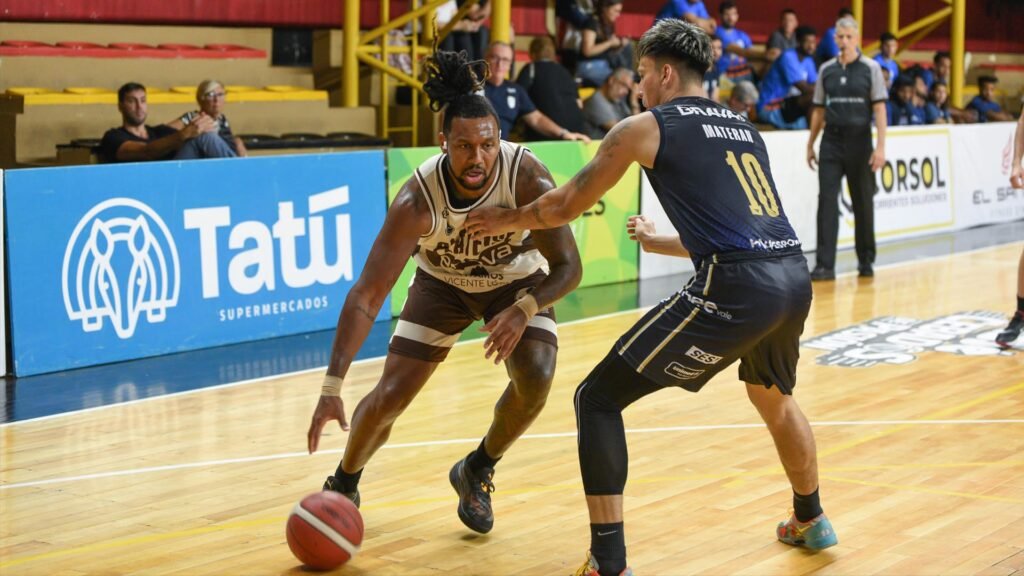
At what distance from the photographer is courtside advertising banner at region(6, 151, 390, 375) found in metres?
8.49

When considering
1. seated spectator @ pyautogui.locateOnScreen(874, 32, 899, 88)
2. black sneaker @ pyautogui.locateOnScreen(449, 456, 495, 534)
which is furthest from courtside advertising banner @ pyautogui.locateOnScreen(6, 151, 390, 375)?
seated spectator @ pyautogui.locateOnScreen(874, 32, 899, 88)

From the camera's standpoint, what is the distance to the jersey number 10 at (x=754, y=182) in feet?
14.8

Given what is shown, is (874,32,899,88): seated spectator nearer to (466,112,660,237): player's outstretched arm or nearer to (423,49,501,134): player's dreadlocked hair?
(423,49,501,134): player's dreadlocked hair

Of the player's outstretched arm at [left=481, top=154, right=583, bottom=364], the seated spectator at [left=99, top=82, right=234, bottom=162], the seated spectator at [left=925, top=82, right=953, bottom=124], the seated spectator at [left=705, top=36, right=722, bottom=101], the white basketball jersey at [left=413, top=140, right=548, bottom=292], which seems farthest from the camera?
the seated spectator at [left=925, top=82, right=953, bottom=124]

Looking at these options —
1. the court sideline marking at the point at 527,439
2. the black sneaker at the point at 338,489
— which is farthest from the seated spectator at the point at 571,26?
the black sneaker at the point at 338,489

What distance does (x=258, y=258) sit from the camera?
9.57m

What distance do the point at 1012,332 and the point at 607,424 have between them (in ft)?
18.7

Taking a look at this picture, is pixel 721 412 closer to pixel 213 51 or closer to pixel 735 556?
pixel 735 556

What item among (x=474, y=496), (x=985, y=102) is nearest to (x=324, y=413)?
(x=474, y=496)

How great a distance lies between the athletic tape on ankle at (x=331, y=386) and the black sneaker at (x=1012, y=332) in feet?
20.2

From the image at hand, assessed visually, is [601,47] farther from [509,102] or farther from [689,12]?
[509,102]

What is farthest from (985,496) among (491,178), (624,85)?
→ (624,85)

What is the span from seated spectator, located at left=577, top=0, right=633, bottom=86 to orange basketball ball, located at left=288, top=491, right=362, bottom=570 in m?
10.9

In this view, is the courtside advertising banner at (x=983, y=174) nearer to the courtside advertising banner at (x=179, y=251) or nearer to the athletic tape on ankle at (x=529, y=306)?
the courtside advertising banner at (x=179, y=251)
